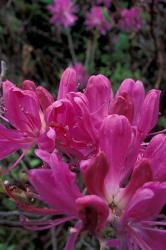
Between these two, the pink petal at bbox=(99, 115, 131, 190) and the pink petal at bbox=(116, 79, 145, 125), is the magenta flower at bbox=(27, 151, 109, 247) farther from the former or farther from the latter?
the pink petal at bbox=(116, 79, 145, 125)

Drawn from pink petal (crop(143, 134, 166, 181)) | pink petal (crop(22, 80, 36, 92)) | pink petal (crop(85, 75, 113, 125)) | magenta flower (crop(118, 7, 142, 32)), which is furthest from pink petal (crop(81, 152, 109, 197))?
magenta flower (crop(118, 7, 142, 32))

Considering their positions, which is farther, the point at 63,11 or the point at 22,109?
the point at 63,11

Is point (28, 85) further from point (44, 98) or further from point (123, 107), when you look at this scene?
point (123, 107)

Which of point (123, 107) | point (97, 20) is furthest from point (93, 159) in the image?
point (97, 20)

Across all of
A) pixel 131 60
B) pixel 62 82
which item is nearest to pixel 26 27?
pixel 131 60

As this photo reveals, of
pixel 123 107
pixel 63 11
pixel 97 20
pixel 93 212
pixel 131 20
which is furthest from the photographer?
pixel 63 11
